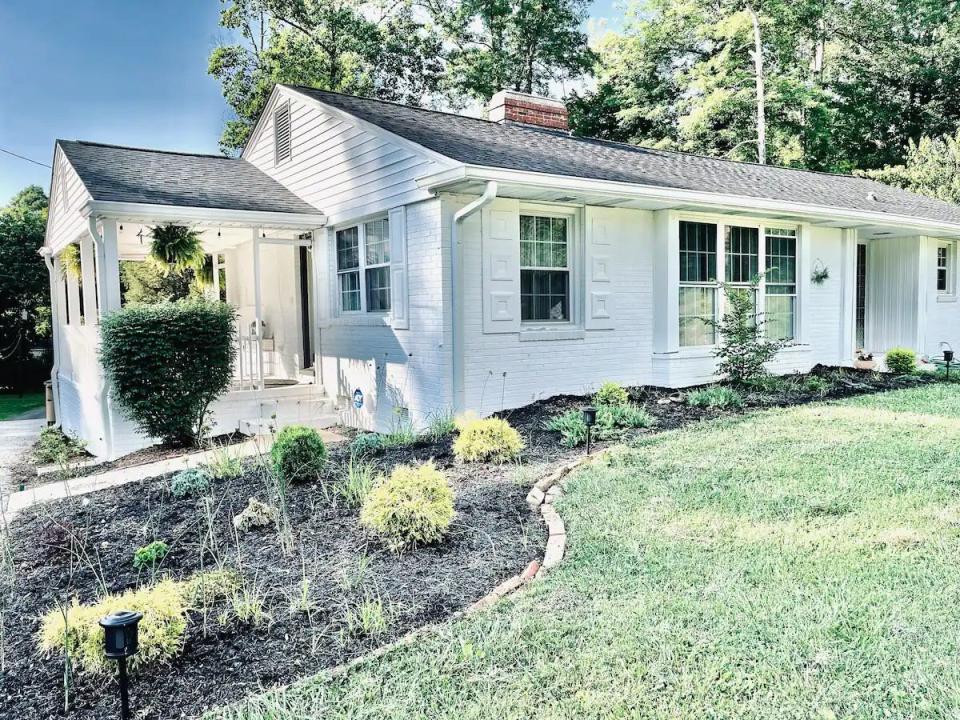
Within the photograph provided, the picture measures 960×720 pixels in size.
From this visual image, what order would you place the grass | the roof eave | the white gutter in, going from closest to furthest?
the white gutter < the roof eave < the grass

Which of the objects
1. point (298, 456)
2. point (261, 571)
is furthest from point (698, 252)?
point (261, 571)

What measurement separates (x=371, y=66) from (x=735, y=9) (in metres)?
12.5

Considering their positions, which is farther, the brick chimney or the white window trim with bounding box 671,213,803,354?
the brick chimney

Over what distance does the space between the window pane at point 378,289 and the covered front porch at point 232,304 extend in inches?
58.4

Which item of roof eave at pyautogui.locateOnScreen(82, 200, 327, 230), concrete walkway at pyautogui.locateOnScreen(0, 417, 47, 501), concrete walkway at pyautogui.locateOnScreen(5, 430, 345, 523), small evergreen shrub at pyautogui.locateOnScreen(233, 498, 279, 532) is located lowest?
concrete walkway at pyautogui.locateOnScreen(0, 417, 47, 501)

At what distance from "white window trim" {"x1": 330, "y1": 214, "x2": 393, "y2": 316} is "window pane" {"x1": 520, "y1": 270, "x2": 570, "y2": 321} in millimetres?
1740

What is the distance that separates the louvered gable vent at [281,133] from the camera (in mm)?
11102

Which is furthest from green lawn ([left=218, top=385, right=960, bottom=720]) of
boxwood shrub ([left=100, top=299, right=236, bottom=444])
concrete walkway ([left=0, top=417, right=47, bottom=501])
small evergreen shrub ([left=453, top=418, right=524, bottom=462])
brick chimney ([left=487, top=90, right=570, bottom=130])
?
brick chimney ([left=487, top=90, right=570, bottom=130])

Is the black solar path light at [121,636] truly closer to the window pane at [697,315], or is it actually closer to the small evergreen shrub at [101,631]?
the small evergreen shrub at [101,631]

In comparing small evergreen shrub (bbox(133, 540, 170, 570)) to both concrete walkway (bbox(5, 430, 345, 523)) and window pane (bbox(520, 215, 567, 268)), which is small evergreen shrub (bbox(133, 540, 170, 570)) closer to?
concrete walkway (bbox(5, 430, 345, 523))

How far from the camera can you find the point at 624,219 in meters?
8.96

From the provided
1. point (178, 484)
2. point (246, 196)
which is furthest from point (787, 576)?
point (246, 196)

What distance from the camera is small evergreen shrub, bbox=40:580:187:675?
110 inches

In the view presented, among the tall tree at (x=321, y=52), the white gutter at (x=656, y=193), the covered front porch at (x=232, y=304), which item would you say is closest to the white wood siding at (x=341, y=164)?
the white gutter at (x=656, y=193)
